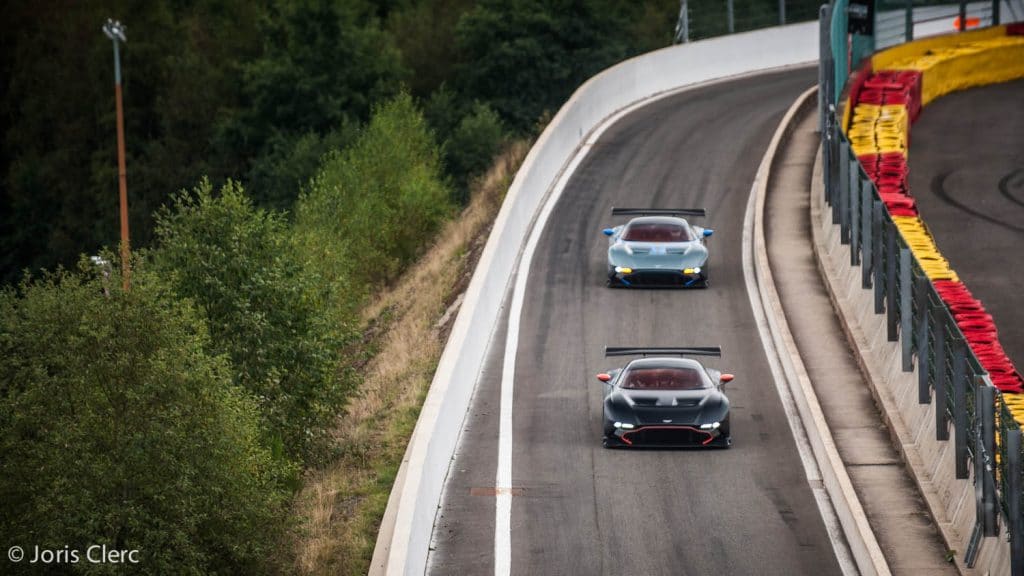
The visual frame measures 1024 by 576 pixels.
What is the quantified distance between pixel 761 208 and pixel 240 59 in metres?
57.7

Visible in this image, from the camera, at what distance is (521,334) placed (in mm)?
25141

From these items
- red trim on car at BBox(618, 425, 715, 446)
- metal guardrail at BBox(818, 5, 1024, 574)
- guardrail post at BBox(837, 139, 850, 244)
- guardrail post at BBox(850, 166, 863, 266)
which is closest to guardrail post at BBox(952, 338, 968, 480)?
metal guardrail at BBox(818, 5, 1024, 574)

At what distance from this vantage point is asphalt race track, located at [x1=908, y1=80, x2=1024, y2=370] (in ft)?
82.7

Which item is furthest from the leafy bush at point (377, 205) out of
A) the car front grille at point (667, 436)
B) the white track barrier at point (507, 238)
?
the car front grille at point (667, 436)

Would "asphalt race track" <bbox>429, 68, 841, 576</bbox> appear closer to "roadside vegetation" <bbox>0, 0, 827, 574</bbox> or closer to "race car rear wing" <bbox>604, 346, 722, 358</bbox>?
"race car rear wing" <bbox>604, 346, 722, 358</bbox>

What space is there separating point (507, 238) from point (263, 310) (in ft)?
17.6

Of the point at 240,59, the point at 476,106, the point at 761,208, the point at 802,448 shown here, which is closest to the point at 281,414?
the point at 802,448


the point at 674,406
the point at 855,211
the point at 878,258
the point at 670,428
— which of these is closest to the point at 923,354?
the point at 674,406

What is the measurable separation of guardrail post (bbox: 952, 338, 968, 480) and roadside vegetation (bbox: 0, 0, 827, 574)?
664cm

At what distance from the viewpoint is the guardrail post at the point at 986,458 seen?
1462cm

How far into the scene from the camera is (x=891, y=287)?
68.2 feet

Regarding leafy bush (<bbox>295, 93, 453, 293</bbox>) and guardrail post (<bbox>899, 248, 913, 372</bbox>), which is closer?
guardrail post (<bbox>899, 248, 913, 372</bbox>)

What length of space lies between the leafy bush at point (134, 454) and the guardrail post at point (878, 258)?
358 inches

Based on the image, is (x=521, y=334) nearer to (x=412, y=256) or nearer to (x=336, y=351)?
(x=336, y=351)
